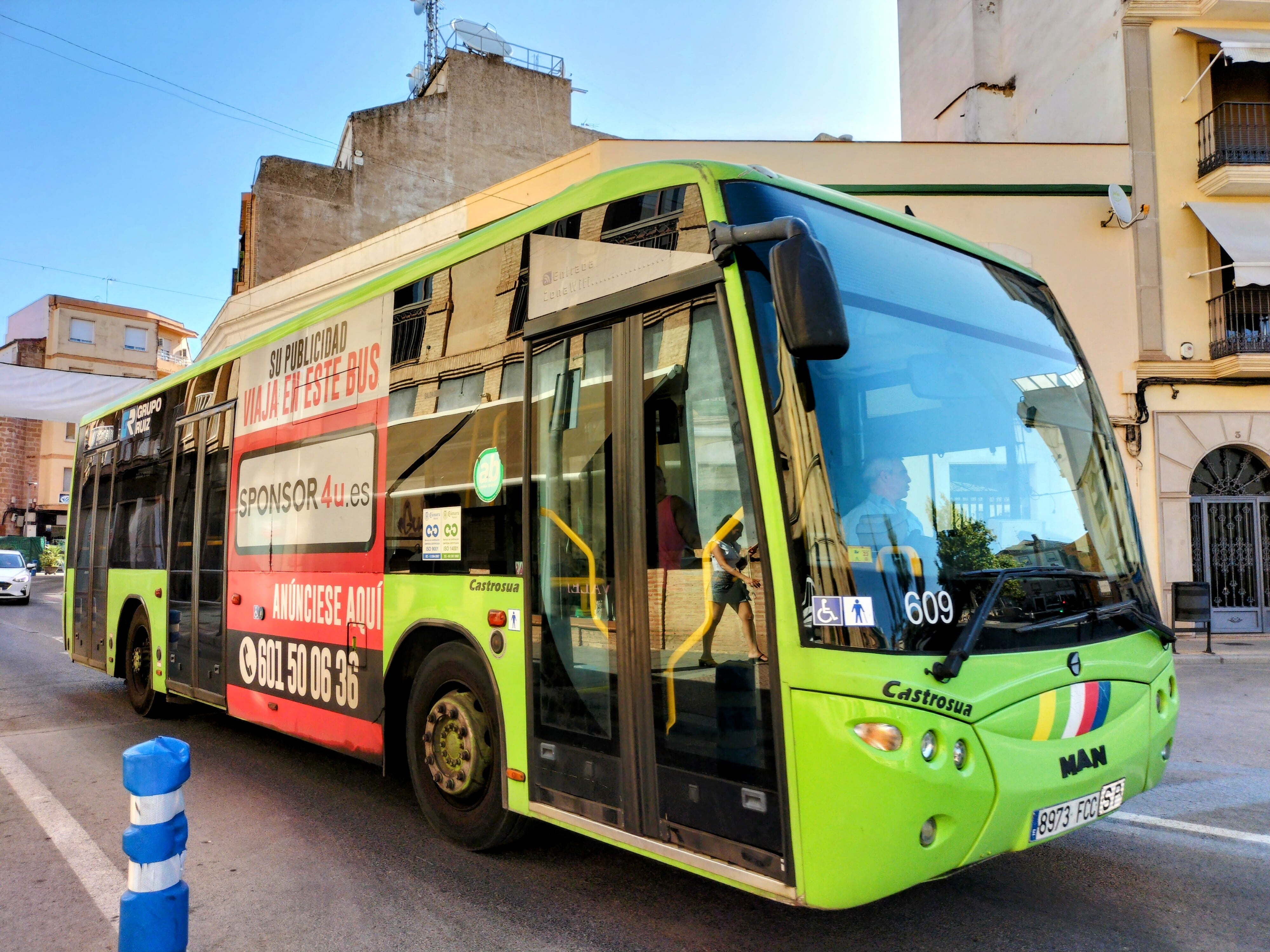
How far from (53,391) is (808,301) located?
21203mm

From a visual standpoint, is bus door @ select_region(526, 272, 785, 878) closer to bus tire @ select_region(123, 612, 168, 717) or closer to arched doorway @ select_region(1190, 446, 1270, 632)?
bus tire @ select_region(123, 612, 168, 717)

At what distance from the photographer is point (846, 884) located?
2977 millimetres

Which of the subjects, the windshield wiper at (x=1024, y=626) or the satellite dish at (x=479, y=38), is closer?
the windshield wiper at (x=1024, y=626)

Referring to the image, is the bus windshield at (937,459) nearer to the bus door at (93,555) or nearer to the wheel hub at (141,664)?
the wheel hub at (141,664)

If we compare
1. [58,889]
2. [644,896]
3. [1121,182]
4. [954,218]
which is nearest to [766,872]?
[644,896]

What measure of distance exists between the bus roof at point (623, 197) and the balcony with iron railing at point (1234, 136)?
606 inches

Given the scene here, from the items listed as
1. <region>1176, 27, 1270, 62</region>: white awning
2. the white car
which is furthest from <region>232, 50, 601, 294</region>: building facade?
<region>1176, 27, 1270, 62</region>: white awning

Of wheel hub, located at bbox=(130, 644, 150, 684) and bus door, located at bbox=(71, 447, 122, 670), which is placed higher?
bus door, located at bbox=(71, 447, 122, 670)

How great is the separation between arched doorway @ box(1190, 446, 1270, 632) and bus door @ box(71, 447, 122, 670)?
17.0 m

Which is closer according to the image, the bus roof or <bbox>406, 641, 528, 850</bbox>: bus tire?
the bus roof

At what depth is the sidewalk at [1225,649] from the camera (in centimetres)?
1367

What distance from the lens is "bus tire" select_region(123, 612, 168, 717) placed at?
8.70 metres

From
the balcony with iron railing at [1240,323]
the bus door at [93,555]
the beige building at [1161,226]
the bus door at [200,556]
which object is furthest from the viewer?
the balcony with iron railing at [1240,323]

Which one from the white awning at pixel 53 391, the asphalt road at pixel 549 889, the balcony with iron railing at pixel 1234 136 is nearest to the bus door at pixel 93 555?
the asphalt road at pixel 549 889
